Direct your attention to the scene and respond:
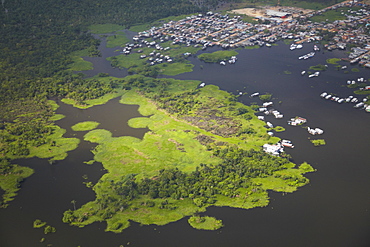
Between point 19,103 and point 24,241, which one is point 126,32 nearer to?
point 19,103

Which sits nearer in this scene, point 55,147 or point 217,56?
point 55,147

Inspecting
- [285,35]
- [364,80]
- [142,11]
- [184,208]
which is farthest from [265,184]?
[142,11]

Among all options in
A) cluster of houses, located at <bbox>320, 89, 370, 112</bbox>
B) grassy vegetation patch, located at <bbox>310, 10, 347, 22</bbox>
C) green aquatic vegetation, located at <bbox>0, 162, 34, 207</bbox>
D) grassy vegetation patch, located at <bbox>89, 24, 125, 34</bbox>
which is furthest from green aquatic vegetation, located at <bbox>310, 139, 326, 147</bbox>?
grassy vegetation patch, located at <bbox>89, 24, 125, 34</bbox>

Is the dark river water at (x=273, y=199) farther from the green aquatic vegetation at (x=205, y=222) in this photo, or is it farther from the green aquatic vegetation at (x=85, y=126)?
the green aquatic vegetation at (x=85, y=126)

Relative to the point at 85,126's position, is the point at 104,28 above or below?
above

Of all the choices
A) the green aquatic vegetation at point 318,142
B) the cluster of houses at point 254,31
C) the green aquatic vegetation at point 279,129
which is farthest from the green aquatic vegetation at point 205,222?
the cluster of houses at point 254,31

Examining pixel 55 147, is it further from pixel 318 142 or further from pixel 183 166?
pixel 318 142

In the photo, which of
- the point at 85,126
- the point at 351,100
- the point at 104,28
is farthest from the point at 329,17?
the point at 85,126
